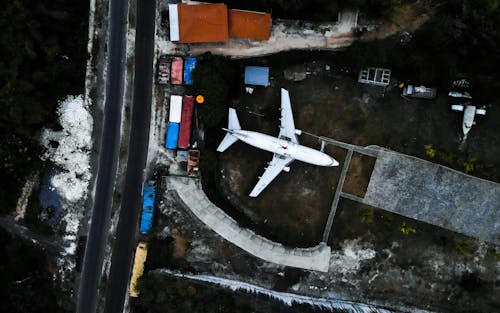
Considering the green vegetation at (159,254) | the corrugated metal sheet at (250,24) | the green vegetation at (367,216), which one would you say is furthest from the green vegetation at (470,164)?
the green vegetation at (159,254)

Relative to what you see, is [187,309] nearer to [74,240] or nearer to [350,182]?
[74,240]

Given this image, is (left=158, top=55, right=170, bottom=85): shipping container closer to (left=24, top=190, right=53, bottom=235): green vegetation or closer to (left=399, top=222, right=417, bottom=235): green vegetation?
(left=24, top=190, right=53, bottom=235): green vegetation

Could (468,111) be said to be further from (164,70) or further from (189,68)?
(164,70)

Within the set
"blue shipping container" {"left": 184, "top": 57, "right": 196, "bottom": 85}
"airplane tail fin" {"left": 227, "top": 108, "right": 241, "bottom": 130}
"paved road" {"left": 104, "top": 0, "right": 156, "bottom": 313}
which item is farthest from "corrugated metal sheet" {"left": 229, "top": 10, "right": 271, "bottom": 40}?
"paved road" {"left": 104, "top": 0, "right": 156, "bottom": 313}

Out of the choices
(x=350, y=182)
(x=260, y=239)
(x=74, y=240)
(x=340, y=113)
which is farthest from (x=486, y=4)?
(x=74, y=240)

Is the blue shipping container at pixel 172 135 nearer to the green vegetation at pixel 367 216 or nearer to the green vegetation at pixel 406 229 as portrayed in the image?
the green vegetation at pixel 367 216
